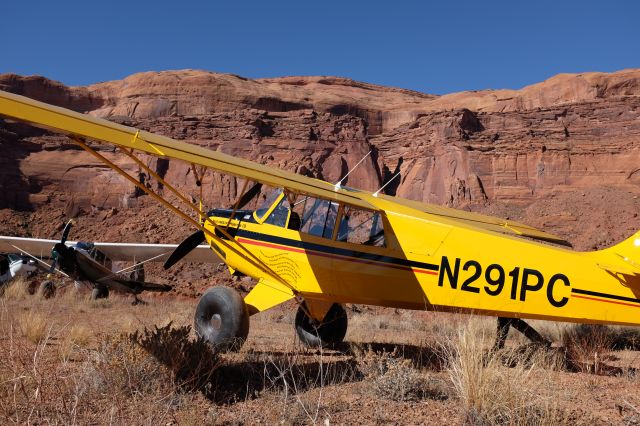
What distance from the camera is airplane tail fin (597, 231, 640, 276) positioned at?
6409mm

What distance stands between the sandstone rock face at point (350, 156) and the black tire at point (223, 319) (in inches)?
1192

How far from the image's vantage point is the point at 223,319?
668cm

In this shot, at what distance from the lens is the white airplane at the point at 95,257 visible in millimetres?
13016

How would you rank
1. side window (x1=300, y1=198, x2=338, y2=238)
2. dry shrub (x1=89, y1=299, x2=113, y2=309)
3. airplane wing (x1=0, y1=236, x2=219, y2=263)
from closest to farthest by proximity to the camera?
side window (x1=300, y1=198, x2=338, y2=238) → dry shrub (x1=89, y1=299, x2=113, y2=309) → airplane wing (x1=0, y1=236, x2=219, y2=263)

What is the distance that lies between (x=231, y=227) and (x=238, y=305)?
1.69 meters

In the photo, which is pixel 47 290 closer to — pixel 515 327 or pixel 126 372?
pixel 126 372

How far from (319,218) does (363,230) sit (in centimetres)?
65

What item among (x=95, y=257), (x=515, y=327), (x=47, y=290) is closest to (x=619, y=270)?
(x=515, y=327)

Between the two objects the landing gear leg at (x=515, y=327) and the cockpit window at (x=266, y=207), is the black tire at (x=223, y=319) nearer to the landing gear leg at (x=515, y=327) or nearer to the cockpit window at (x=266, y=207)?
the cockpit window at (x=266, y=207)

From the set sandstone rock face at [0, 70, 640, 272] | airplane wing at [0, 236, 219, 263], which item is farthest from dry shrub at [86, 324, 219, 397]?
sandstone rock face at [0, 70, 640, 272]

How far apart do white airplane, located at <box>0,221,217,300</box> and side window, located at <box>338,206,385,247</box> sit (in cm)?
560

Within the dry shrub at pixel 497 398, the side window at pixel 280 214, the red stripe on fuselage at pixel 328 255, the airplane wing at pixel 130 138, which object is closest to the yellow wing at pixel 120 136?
the airplane wing at pixel 130 138

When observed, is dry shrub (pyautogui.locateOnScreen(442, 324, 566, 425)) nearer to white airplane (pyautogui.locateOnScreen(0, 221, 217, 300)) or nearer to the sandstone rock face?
white airplane (pyautogui.locateOnScreen(0, 221, 217, 300))

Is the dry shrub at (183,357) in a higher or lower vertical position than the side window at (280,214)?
lower
